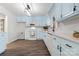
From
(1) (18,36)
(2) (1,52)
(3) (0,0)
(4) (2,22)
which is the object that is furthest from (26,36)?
(3) (0,0)

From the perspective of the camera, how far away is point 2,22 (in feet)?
23.4

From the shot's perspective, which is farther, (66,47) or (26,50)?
(26,50)

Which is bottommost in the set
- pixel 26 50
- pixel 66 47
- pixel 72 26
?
pixel 26 50

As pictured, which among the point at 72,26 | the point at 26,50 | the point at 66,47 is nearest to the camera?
the point at 66,47

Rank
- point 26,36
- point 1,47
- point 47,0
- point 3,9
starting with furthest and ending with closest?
point 26,36, point 3,9, point 1,47, point 47,0

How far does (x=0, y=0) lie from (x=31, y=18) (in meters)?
7.63

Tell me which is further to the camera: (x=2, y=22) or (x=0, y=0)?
(x=2, y=22)

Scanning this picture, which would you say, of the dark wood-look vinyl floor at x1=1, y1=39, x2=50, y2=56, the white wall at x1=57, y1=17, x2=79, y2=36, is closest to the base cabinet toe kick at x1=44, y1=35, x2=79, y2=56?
the white wall at x1=57, y1=17, x2=79, y2=36

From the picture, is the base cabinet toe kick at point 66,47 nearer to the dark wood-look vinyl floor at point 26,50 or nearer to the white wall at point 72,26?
the white wall at point 72,26

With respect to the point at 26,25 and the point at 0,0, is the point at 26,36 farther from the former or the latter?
the point at 0,0

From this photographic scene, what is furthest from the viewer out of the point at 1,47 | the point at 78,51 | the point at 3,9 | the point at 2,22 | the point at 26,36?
the point at 26,36

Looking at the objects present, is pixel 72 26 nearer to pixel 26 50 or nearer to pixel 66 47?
pixel 66 47

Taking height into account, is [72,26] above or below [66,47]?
above

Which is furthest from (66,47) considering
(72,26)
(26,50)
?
(26,50)
